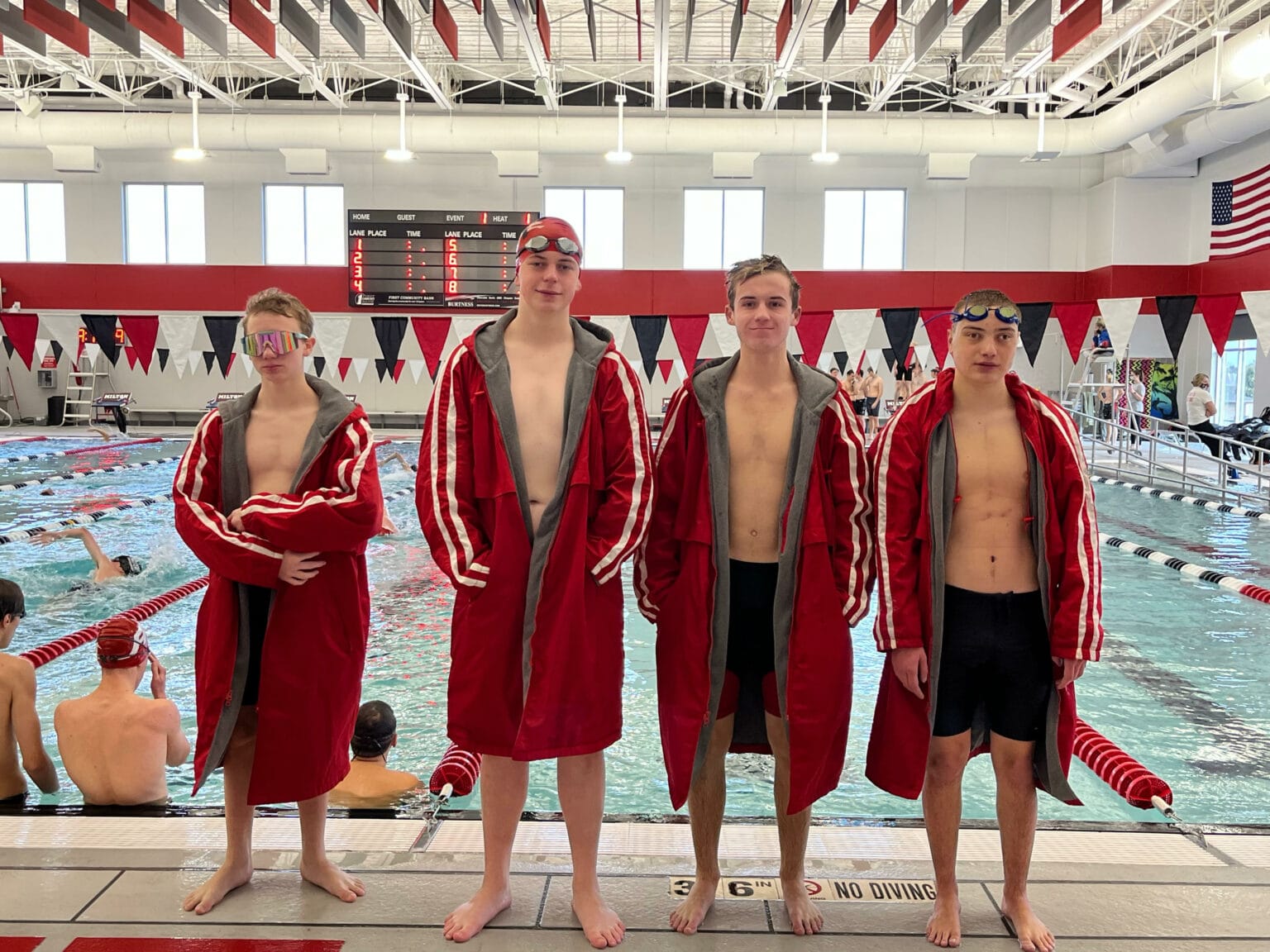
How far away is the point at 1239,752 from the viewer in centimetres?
450

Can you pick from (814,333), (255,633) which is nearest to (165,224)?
(814,333)

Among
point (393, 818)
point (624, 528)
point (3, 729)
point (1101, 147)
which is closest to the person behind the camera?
point (624, 528)

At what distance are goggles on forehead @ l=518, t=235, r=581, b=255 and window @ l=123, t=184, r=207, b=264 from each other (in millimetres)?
20458

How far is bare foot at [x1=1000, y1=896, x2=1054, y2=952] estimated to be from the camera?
2215 millimetres

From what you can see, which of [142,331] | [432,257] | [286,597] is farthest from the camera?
[432,257]

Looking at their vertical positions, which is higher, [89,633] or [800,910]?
[800,910]

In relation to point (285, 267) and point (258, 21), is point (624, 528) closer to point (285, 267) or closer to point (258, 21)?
point (258, 21)

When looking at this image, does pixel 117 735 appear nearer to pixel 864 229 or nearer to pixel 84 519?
pixel 84 519

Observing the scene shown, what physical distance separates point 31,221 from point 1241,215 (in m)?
24.1

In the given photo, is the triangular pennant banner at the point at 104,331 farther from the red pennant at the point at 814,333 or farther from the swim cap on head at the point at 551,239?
the swim cap on head at the point at 551,239

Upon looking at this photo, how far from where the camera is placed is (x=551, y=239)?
92.7 inches

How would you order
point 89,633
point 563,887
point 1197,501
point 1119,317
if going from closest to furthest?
Result: point 563,887 → point 89,633 → point 1197,501 → point 1119,317

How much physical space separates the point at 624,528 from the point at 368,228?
18.6 m

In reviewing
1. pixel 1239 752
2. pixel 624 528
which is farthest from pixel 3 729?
pixel 1239 752
